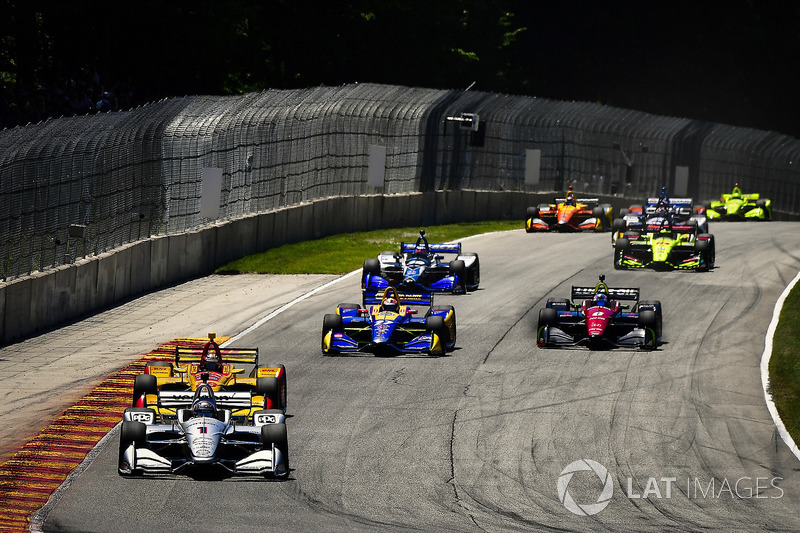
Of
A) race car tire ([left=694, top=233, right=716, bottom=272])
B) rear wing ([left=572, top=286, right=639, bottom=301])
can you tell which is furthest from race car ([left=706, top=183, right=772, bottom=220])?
rear wing ([left=572, top=286, right=639, bottom=301])

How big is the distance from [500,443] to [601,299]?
7.21 meters

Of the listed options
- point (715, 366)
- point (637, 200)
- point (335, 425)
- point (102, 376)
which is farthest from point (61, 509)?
point (637, 200)

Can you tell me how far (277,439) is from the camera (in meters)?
15.0

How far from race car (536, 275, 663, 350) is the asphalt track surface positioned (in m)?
0.28

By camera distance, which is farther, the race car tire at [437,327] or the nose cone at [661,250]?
the nose cone at [661,250]

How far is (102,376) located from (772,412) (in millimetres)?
10273

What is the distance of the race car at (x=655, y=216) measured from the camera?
35.8m

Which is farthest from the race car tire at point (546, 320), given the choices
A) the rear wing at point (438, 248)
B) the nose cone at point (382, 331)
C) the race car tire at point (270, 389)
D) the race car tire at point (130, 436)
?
the race car tire at point (130, 436)

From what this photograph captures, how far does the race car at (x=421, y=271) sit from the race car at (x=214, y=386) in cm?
1025

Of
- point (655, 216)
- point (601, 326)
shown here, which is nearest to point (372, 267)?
point (601, 326)

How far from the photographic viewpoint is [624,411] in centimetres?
1898

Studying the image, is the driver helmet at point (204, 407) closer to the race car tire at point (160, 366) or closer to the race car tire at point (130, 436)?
the race car tire at point (130, 436)

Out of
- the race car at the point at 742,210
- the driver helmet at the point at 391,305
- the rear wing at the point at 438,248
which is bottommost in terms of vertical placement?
the driver helmet at the point at 391,305

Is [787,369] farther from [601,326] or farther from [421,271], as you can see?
[421,271]
